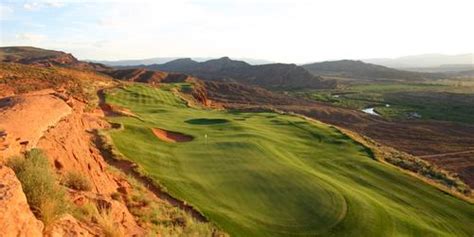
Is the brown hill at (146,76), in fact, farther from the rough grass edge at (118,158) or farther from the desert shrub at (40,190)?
the desert shrub at (40,190)

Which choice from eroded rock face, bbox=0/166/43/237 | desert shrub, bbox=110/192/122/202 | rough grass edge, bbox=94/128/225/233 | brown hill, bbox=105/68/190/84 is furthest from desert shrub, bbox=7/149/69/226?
brown hill, bbox=105/68/190/84

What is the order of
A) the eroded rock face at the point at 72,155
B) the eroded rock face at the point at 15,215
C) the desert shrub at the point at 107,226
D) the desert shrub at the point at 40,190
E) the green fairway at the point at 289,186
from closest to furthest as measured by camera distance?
the eroded rock face at the point at 15,215, the desert shrub at the point at 40,190, the desert shrub at the point at 107,226, the eroded rock face at the point at 72,155, the green fairway at the point at 289,186

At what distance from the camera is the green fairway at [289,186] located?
16766mm

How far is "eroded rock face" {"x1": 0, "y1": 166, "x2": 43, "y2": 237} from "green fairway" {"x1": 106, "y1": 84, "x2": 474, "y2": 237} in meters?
8.98

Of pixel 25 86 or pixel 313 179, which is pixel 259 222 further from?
pixel 25 86

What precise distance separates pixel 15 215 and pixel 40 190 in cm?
156

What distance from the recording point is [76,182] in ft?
37.7

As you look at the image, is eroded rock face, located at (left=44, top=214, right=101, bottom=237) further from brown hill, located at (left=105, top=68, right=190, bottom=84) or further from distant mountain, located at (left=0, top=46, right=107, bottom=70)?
brown hill, located at (left=105, top=68, right=190, bottom=84)

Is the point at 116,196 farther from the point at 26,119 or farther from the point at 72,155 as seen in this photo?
the point at 26,119

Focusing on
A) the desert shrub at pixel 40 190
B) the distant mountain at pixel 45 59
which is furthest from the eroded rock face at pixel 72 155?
the distant mountain at pixel 45 59

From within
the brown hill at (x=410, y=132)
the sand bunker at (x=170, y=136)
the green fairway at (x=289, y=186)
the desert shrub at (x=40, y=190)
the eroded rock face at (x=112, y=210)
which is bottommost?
the brown hill at (x=410, y=132)

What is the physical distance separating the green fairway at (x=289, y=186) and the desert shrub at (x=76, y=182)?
5559 mm

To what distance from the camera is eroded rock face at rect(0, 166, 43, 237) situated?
6.36 m

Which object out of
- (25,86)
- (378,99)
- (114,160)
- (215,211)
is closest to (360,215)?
(215,211)
